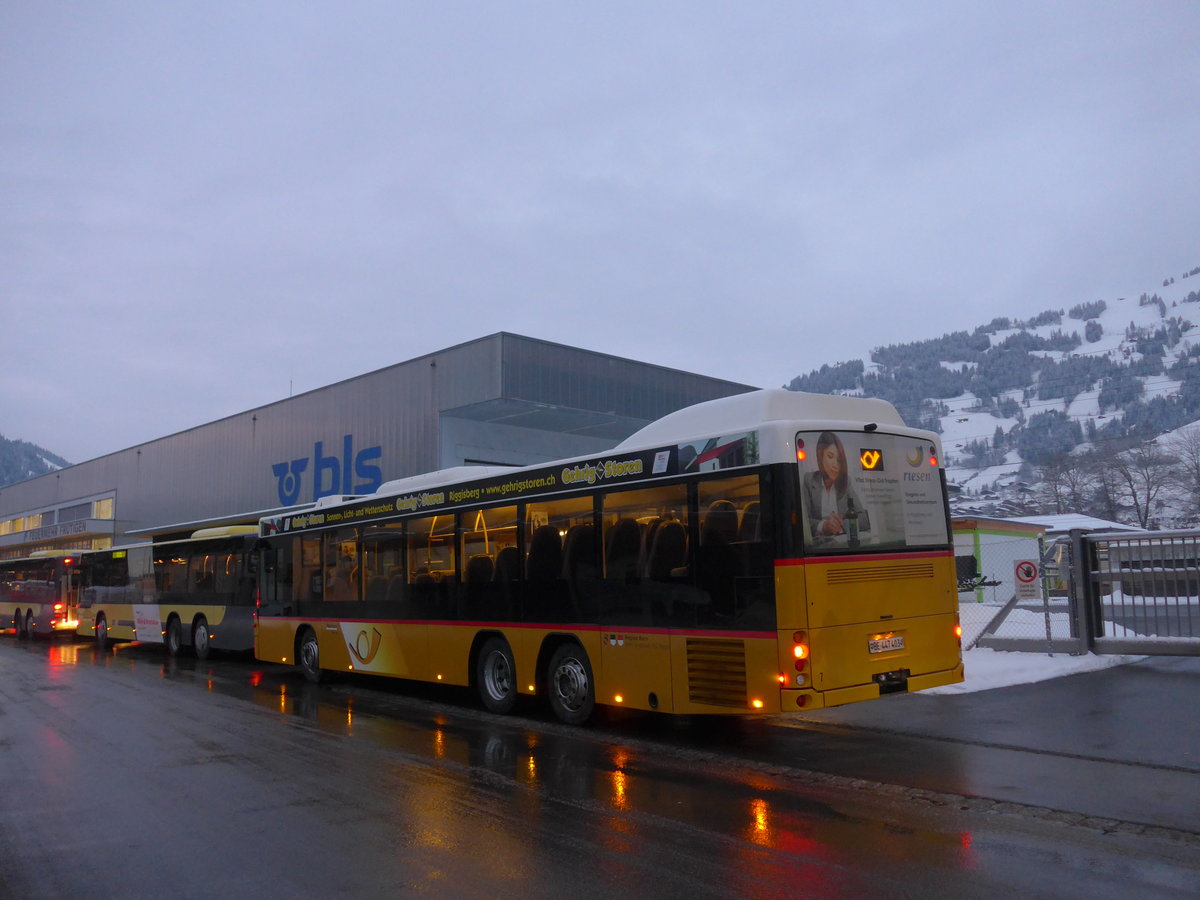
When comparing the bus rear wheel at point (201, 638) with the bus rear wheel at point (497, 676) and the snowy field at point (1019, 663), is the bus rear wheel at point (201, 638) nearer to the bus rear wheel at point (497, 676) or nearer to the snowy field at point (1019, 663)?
the bus rear wheel at point (497, 676)

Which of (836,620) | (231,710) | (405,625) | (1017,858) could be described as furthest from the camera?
(405,625)

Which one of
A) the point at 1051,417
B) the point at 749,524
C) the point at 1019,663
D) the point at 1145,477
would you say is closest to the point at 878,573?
the point at 749,524

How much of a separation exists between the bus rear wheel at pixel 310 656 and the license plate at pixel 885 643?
10248 mm

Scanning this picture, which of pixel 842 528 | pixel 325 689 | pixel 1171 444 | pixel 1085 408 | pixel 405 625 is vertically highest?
pixel 1085 408

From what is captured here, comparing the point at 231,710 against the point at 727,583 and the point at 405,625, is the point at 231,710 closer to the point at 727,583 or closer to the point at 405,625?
the point at 405,625

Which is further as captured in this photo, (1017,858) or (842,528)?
(842,528)

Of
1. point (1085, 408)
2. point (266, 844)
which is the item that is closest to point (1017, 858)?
point (266, 844)

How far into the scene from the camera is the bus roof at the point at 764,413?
29.1 ft

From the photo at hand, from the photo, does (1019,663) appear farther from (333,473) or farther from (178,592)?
(333,473)

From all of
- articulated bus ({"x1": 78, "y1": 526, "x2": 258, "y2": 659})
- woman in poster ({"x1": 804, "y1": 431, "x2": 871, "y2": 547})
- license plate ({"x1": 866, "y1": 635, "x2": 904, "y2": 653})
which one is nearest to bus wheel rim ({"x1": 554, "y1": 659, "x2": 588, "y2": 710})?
license plate ({"x1": 866, "y1": 635, "x2": 904, "y2": 653})

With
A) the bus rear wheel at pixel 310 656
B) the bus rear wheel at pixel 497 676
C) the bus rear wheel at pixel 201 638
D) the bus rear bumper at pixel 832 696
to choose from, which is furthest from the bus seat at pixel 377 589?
the bus rear wheel at pixel 201 638

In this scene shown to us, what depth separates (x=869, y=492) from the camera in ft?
29.3

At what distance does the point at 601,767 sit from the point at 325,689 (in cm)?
819

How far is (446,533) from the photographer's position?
12.7 metres
